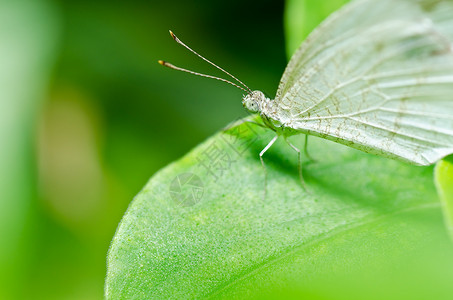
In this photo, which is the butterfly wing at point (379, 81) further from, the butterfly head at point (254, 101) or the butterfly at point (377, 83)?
the butterfly head at point (254, 101)

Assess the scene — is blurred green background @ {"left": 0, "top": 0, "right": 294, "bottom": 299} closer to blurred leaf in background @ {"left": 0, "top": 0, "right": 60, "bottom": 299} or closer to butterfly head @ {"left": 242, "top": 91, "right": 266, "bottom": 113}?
blurred leaf in background @ {"left": 0, "top": 0, "right": 60, "bottom": 299}

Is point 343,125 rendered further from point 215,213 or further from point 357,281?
point 357,281

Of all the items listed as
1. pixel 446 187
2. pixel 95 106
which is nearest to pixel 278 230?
pixel 446 187

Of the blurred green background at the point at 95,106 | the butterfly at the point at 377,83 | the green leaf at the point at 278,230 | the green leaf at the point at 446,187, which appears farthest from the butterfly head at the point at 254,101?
the green leaf at the point at 446,187

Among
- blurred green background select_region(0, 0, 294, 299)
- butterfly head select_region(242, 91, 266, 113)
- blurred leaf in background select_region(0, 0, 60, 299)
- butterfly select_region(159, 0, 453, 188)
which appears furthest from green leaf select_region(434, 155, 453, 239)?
blurred leaf in background select_region(0, 0, 60, 299)

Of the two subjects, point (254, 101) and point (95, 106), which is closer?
point (254, 101)

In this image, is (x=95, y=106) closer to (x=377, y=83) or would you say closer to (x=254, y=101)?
(x=254, y=101)
